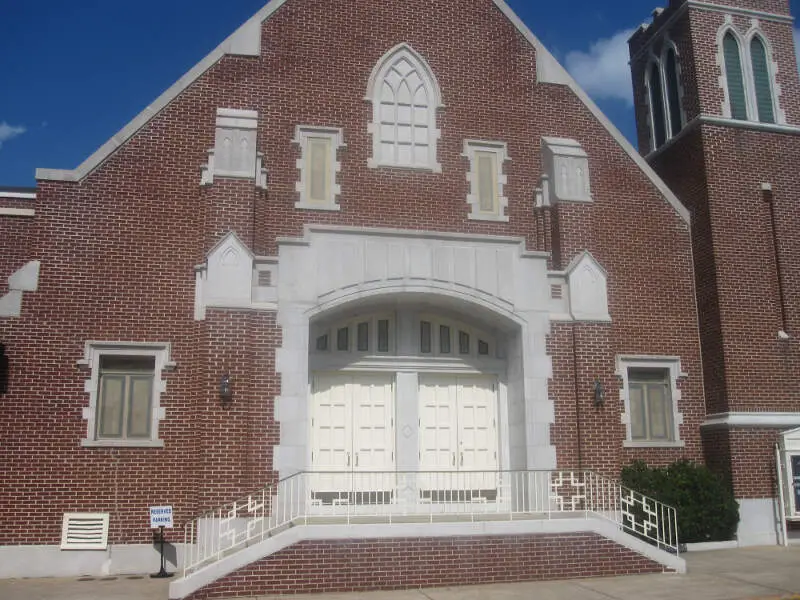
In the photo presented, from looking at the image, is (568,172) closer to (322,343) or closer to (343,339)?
(343,339)

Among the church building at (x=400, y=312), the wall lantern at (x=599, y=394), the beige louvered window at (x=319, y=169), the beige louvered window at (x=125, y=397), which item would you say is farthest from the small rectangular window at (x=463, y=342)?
the beige louvered window at (x=125, y=397)

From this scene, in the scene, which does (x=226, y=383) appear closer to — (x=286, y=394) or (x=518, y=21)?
(x=286, y=394)

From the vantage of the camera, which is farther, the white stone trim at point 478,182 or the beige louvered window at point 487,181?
the beige louvered window at point 487,181

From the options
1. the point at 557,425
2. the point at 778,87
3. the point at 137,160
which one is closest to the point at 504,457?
the point at 557,425

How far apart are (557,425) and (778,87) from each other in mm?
9131

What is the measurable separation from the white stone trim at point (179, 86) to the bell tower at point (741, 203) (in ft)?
28.6

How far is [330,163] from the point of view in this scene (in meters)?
15.3

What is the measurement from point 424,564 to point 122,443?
5251 millimetres

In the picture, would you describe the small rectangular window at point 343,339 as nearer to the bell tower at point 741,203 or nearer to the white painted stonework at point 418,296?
the white painted stonework at point 418,296

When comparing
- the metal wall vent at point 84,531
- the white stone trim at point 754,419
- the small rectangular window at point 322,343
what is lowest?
the metal wall vent at point 84,531

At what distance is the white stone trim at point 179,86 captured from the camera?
46.4ft

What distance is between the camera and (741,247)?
1622cm

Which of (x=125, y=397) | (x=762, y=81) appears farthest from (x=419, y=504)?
(x=762, y=81)

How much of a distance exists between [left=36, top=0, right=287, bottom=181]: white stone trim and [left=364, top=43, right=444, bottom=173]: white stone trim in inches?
87.2
